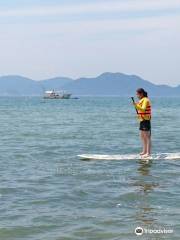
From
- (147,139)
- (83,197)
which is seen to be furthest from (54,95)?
(83,197)

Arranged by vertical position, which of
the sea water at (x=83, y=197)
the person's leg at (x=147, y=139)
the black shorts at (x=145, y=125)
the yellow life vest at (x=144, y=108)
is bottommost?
the sea water at (x=83, y=197)

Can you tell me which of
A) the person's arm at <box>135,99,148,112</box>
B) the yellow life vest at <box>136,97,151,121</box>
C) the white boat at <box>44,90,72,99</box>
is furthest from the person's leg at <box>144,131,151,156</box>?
the white boat at <box>44,90,72,99</box>

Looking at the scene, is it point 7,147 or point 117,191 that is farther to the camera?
point 7,147

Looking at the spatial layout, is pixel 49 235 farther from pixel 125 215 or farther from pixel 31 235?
pixel 125 215

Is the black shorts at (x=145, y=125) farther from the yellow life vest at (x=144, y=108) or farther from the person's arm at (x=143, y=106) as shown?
the person's arm at (x=143, y=106)

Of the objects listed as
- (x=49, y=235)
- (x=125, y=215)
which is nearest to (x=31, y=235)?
(x=49, y=235)

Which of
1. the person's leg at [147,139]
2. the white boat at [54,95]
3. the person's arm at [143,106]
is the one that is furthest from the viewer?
the white boat at [54,95]

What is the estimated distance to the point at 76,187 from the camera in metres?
13.8

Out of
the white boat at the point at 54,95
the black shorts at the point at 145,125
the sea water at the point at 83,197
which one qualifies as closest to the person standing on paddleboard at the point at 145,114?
the black shorts at the point at 145,125

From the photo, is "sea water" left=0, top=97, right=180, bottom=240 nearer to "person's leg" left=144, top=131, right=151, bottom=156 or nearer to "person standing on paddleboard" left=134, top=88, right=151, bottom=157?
"person's leg" left=144, top=131, right=151, bottom=156

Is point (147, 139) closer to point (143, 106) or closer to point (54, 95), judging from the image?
point (143, 106)

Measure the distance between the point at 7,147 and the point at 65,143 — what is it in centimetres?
314

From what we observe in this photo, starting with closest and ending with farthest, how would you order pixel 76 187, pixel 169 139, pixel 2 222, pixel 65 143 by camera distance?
pixel 2 222
pixel 76 187
pixel 65 143
pixel 169 139

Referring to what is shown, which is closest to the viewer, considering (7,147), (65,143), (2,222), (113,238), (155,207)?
(113,238)
